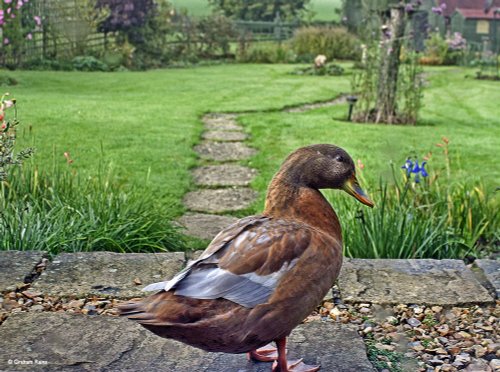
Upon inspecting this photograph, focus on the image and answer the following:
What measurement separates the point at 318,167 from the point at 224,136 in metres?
5.55

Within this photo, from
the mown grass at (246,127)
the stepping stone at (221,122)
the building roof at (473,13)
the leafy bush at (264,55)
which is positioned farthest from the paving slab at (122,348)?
the building roof at (473,13)

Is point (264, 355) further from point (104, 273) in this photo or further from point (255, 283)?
point (104, 273)

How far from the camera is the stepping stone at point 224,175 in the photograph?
5984 mm

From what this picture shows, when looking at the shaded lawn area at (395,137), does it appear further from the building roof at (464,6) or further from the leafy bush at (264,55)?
the building roof at (464,6)

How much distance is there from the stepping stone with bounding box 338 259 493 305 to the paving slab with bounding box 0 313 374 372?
1.26ft

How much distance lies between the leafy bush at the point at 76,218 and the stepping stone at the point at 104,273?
0.96 ft

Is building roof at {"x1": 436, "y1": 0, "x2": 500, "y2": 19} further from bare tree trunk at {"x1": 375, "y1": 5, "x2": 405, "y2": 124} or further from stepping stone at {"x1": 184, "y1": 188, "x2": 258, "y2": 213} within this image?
stepping stone at {"x1": 184, "y1": 188, "x2": 258, "y2": 213}

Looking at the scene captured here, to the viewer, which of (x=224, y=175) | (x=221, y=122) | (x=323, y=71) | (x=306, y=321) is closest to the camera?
(x=306, y=321)

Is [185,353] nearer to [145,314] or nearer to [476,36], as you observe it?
[145,314]

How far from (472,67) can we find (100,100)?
485 inches

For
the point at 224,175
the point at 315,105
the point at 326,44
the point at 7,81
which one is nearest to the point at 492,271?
the point at 224,175

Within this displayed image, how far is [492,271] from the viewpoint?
3.59 metres

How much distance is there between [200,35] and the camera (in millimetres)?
20531

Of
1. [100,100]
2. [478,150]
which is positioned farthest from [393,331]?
[100,100]
